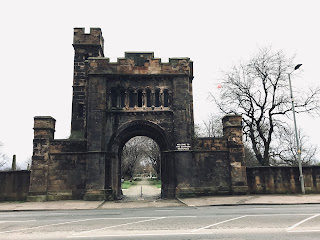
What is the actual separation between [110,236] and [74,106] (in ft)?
57.3

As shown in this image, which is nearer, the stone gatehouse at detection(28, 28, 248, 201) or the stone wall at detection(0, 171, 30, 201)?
the stone gatehouse at detection(28, 28, 248, 201)

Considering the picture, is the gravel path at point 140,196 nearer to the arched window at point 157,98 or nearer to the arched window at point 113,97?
the arched window at point 157,98

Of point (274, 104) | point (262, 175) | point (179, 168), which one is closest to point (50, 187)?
point (179, 168)

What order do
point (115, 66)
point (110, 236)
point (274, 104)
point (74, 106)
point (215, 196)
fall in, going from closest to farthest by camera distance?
point (110, 236) < point (215, 196) < point (115, 66) < point (74, 106) < point (274, 104)

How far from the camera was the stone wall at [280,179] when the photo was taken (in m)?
19.2

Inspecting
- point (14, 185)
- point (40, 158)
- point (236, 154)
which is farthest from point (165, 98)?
point (14, 185)

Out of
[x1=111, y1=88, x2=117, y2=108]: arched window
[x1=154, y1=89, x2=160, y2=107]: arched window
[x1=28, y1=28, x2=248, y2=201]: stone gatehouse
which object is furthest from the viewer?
[x1=154, y1=89, x2=160, y2=107]: arched window

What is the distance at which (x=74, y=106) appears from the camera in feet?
74.8

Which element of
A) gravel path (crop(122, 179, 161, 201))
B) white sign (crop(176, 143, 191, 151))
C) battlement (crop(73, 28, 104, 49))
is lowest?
gravel path (crop(122, 179, 161, 201))

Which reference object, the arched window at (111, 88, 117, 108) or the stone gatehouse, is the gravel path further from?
the arched window at (111, 88, 117, 108)

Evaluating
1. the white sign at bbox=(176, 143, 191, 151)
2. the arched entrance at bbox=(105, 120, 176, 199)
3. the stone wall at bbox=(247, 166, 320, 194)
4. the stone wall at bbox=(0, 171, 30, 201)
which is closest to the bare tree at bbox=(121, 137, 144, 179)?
the arched entrance at bbox=(105, 120, 176, 199)

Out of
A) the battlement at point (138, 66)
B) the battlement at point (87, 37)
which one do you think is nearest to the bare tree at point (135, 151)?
the battlement at point (87, 37)

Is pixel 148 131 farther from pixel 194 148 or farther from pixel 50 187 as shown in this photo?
pixel 50 187

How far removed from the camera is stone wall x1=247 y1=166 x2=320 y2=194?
19219mm
